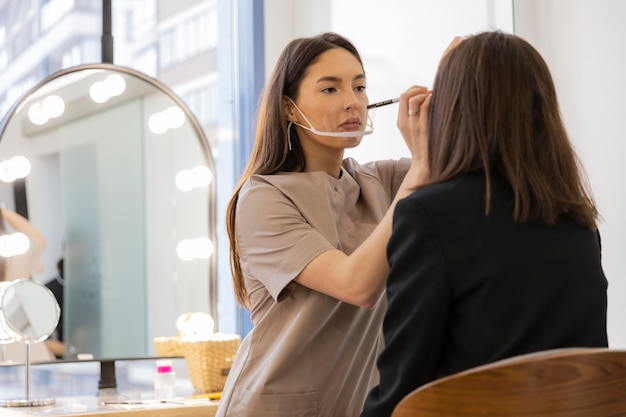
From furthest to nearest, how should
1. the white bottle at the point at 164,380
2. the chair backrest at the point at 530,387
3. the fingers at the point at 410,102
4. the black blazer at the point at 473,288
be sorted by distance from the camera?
1. the white bottle at the point at 164,380
2. the fingers at the point at 410,102
3. the black blazer at the point at 473,288
4. the chair backrest at the point at 530,387

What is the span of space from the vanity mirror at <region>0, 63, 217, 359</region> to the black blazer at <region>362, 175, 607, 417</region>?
1433 mm

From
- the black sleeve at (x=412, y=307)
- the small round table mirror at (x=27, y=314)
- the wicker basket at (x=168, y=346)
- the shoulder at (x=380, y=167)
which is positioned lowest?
the wicker basket at (x=168, y=346)

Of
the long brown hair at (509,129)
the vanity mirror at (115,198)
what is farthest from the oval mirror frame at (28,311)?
the long brown hair at (509,129)

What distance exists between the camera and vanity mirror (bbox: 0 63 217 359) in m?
2.23

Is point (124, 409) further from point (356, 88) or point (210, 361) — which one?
point (356, 88)

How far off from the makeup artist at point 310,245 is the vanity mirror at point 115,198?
880mm

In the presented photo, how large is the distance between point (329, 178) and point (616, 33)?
2.46ft

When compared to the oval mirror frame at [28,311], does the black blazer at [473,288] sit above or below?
above

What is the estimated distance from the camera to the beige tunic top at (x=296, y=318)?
Answer: 133 cm

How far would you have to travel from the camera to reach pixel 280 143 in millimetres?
1493

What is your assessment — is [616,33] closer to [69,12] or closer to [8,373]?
[69,12]

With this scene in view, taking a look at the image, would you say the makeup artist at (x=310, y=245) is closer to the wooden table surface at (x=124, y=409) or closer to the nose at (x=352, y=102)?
the nose at (x=352, y=102)

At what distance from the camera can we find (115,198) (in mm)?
2365

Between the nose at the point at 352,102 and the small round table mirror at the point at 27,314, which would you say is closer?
the nose at the point at 352,102
